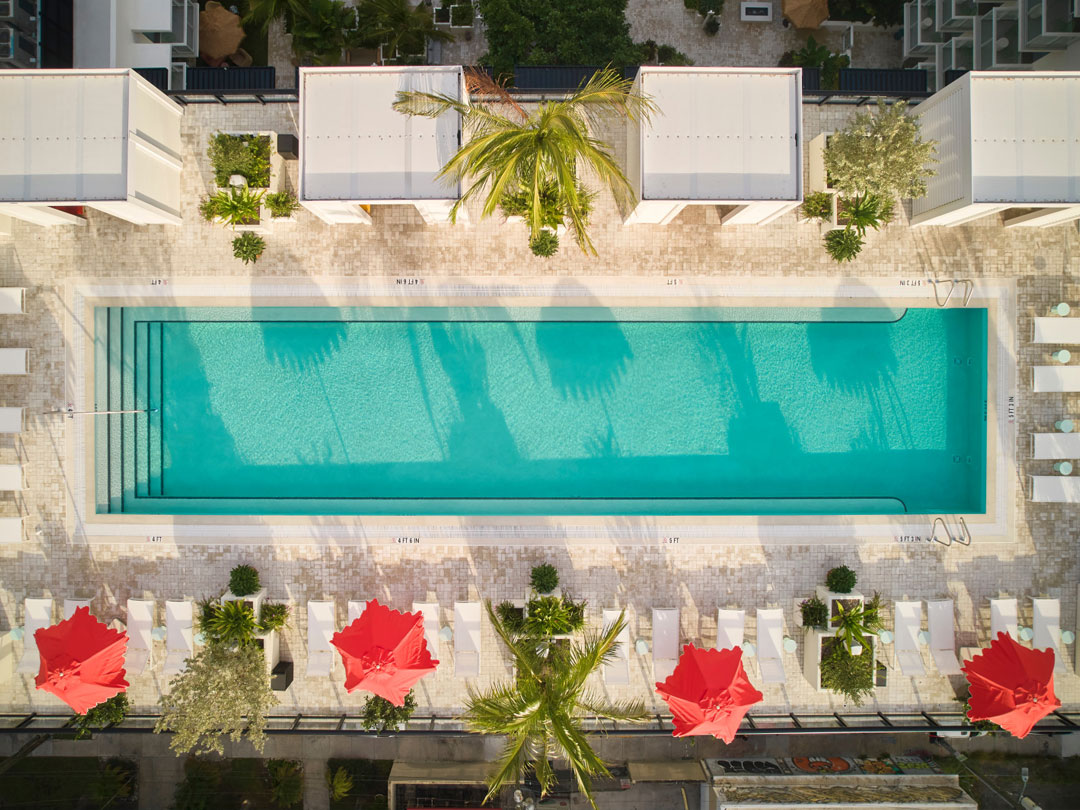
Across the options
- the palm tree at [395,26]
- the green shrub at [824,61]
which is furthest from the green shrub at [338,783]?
the green shrub at [824,61]

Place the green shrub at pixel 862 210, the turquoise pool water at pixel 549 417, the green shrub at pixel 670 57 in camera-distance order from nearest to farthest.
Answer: the green shrub at pixel 862 210 < the turquoise pool water at pixel 549 417 < the green shrub at pixel 670 57

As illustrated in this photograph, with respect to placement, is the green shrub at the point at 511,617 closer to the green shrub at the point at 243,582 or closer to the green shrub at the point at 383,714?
the green shrub at the point at 383,714

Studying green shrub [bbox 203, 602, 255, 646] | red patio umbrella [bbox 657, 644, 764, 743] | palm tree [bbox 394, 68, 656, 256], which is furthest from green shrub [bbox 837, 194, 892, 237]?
green shrub [bbox 203, 602, 255, 646]

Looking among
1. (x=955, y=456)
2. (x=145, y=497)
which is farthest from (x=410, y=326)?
(x=955, y=456)

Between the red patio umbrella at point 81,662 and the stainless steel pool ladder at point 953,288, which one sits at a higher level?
the stainless steel pool ladder at point 953,288

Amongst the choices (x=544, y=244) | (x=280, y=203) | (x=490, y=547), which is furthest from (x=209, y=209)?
(x=490, y=547)

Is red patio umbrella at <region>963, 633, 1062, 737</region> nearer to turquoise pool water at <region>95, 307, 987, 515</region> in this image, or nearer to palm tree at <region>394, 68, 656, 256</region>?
turquoise pool water at <region>95, 307, 987, 515</region>

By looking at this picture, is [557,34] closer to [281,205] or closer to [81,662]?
[281,205]
